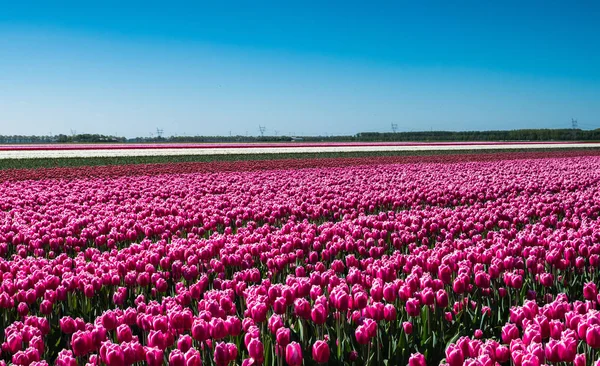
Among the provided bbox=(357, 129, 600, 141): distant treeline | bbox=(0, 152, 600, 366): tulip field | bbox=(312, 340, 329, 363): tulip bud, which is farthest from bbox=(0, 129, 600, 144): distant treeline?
bbox=(312, 340, 329, 363): tulip bud

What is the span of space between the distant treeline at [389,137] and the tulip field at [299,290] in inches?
3326

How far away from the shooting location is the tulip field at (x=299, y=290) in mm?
3115

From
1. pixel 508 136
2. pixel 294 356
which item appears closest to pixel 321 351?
pixel 294 356

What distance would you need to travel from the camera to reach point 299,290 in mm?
3990

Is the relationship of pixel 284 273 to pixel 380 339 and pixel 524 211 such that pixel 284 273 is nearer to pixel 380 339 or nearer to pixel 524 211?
pixel 380 339

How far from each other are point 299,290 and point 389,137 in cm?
9543

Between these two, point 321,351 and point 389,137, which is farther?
point 389,137

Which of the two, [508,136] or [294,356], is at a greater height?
[508,136]

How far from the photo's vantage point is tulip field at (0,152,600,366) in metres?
3.12

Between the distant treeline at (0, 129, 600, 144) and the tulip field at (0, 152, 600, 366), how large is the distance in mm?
84493

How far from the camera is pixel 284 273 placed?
19.5 ft

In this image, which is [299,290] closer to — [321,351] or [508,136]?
[321,351]

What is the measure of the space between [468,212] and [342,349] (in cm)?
567

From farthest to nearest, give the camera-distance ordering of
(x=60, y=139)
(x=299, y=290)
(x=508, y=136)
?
(x=60, y=139)
(x=508, y=136)
(x=299, y=290)
